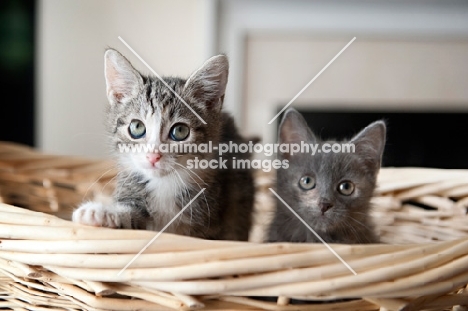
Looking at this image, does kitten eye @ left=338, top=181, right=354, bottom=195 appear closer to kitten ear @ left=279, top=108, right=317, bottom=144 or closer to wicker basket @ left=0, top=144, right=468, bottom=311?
kitten ear @ left=279, top=108, right=317, bottom=144

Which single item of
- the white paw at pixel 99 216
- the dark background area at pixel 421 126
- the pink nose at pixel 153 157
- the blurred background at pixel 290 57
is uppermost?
the blurred background at pixel 290 57

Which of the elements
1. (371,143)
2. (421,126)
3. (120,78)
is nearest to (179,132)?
(120,78)

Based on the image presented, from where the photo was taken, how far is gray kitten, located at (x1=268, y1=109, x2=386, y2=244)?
1.01 meters

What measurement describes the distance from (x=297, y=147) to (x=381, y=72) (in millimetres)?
1851

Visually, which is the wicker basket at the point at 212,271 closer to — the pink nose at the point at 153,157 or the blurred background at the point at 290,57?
the pink nose at the point at 153,157

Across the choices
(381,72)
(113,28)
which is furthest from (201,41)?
(381,72)

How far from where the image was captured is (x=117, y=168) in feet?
3.31

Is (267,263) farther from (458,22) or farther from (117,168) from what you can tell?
(458,22)

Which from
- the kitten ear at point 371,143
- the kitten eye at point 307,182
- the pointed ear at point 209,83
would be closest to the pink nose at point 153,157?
the pointed ear at point 209,83

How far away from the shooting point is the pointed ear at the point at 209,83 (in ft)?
3.09

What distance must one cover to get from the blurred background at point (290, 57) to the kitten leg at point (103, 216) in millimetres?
1884

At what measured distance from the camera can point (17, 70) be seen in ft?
8.07

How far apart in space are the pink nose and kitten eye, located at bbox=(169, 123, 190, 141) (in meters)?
0.06

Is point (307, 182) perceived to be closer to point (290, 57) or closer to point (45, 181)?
point (45, 181)
